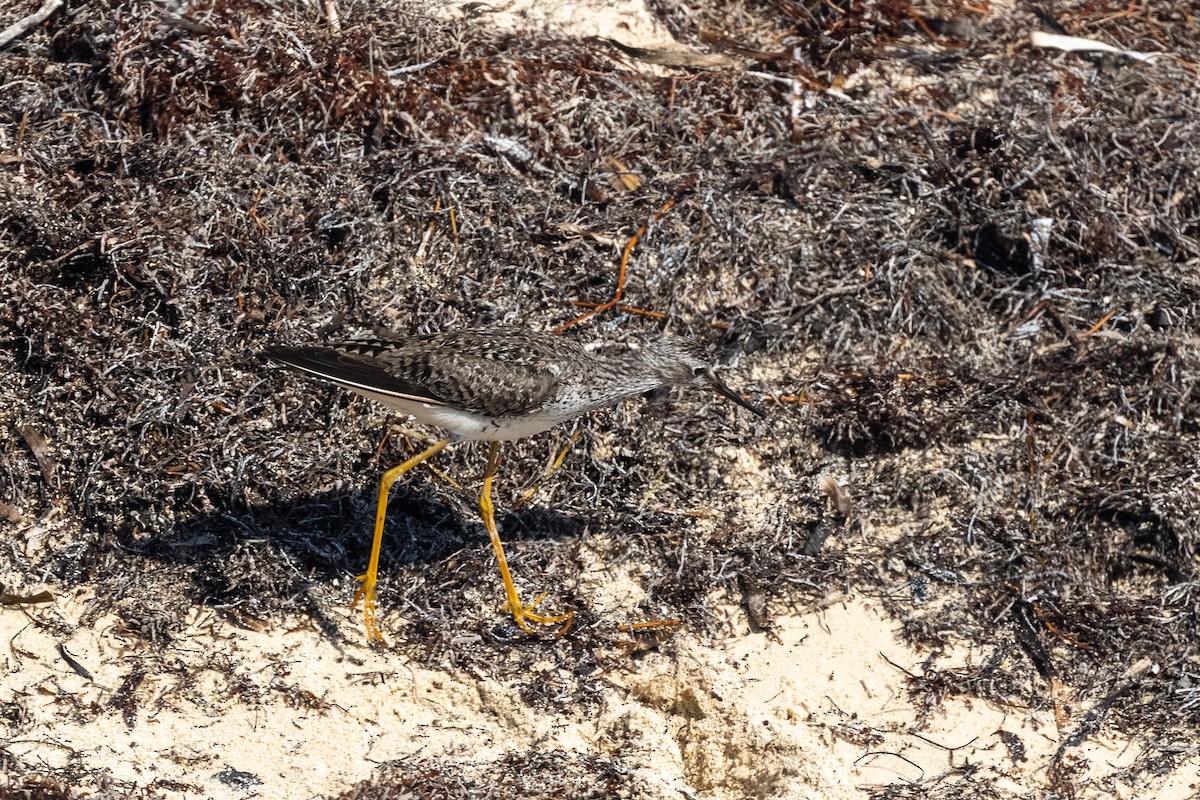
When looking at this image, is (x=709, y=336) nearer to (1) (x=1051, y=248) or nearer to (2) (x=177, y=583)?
(1) (x=1051, y=248)

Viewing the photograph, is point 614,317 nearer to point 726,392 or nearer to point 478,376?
point 726,392

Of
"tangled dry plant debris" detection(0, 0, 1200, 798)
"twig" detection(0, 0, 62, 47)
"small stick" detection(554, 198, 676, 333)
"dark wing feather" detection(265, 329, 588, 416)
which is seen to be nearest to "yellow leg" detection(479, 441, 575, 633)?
"tangled dry plant debris" detection(0, 0, 1200, 798)

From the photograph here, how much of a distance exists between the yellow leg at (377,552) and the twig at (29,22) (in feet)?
10.8

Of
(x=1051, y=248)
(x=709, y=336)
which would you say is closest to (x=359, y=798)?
(x=709, y=336)

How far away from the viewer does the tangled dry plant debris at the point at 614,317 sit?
20.1 feet

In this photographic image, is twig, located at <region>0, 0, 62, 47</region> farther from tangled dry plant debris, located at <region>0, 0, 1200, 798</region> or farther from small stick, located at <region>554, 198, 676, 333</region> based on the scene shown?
small stick, located at <region>554, 198, 676, 333</region>

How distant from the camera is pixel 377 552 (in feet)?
19.6

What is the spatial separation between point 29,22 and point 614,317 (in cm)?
355

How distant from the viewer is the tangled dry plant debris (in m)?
6.12

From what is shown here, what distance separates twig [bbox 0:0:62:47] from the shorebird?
105 inches

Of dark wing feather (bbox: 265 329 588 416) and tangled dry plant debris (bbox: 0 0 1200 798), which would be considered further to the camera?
tangled dry plant debris (bbox: 0 0 1200 798)

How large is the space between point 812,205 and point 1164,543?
256 cm

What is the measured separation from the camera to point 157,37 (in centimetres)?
709

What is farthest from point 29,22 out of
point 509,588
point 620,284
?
point 509,588
